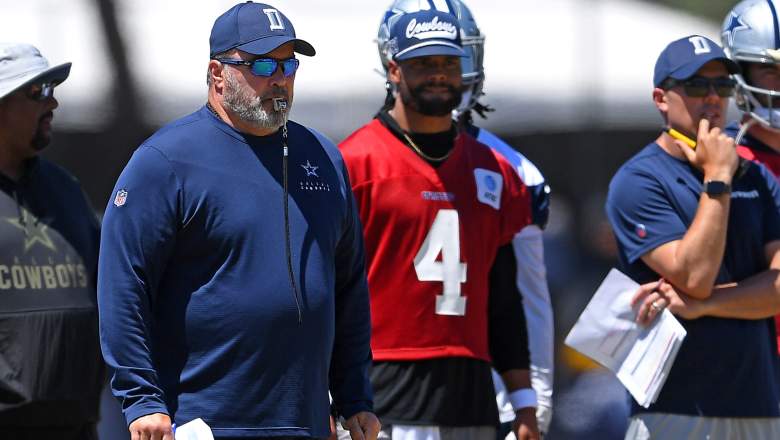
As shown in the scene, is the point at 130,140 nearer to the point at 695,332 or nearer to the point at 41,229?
the point at 41,229

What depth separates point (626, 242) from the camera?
511cm

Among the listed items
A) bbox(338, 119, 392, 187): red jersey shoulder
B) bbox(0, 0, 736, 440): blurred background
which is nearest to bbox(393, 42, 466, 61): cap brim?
bbox(338, 119, 392, 187): red jersey shoulder

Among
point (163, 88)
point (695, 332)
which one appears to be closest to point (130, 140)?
point (163, 88)

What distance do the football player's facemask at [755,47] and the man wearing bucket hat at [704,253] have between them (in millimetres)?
368

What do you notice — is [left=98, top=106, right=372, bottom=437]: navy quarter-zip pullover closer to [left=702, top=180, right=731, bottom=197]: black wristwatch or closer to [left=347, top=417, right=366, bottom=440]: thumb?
[left=347, top=417, right=366, bottom=440]: thumb

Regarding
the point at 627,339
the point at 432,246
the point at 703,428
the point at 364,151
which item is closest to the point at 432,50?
the point at 364,151

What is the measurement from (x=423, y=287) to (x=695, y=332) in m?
0.98

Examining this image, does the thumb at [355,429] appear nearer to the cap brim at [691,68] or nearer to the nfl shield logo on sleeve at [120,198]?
the nfl shield logo on sleeve at [120,198]

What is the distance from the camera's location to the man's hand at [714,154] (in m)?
4.93

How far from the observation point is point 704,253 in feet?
15.8

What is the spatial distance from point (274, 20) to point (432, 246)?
112cm

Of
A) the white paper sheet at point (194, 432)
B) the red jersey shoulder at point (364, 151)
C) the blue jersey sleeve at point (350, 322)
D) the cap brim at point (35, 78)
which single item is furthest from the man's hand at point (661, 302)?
the cap brim at point (35, 78)

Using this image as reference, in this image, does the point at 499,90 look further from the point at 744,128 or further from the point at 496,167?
the point at 496,167

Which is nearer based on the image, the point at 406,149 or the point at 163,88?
the point at 406,149
